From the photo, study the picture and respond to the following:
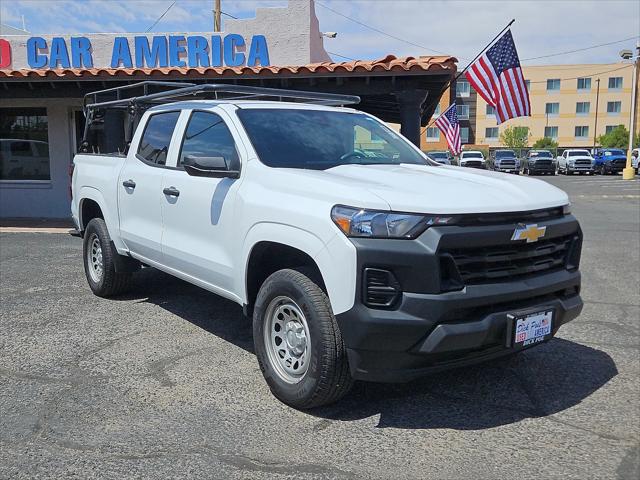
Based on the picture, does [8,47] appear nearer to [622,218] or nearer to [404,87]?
[404,87]

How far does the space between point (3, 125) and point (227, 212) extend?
1133cm

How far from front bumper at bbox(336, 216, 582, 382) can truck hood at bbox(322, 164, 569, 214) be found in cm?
16

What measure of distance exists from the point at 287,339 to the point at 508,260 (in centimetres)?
141

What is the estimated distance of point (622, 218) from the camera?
46.1ft

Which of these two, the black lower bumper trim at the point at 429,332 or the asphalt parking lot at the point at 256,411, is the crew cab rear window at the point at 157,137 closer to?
the asphalt parking lot at the point at 256,411

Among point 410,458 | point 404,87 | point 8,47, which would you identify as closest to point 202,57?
point 8,47

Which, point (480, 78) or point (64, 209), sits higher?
point (480, 78)

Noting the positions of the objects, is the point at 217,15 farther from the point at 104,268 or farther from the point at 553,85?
the point at 553,85

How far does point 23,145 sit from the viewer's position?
13320 millimetres

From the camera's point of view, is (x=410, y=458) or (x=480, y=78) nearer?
(x=410, y=458)

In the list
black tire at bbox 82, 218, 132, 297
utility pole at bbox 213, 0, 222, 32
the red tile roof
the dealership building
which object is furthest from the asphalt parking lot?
utility pole at bbox 213, 0, 222, 32

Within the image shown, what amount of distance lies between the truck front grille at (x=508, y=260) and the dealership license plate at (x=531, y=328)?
0.24 m

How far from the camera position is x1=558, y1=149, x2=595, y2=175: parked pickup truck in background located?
135 ft

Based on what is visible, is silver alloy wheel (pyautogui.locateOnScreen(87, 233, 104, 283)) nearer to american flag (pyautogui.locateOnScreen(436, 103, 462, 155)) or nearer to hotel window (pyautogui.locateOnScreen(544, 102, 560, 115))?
american flag (pyautogui.locateOnScreen(436, 103, 462, 155))
